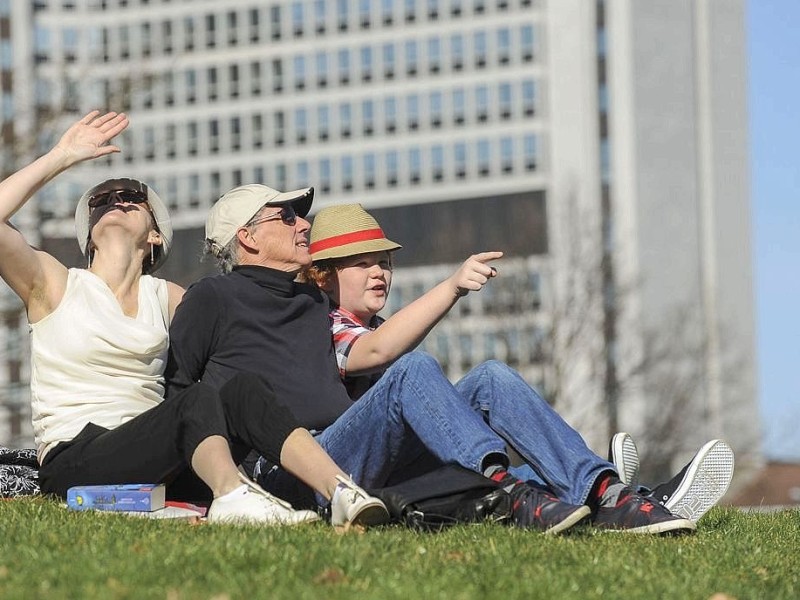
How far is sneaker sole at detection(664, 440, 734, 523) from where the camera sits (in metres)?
9.09

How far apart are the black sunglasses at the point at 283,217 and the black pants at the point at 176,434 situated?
126cm

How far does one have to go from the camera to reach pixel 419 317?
8781mm

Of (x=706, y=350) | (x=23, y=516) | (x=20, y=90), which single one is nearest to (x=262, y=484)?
(x=23, y=516)

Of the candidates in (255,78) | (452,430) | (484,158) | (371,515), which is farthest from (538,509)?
(255,78)

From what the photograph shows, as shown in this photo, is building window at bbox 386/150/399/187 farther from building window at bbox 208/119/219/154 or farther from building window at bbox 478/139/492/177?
building window at bbox 208/119/219/154

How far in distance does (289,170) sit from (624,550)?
91.3 metres

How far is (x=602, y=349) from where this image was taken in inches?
2046

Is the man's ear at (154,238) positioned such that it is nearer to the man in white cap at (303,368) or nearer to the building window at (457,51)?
the man in white cap at (303,368)

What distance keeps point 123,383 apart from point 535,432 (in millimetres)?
2023

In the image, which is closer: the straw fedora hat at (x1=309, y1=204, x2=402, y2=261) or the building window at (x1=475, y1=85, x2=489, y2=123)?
the straw fedora hat at (x1=309, y1=204, x2=402, y2=261)

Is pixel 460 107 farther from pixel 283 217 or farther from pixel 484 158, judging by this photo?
pixel 283 217

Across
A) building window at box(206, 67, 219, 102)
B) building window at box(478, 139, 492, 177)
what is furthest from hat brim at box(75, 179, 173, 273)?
building window at box(206, 67, 219, 102)

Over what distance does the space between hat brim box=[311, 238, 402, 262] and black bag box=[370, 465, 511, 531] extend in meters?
1.64

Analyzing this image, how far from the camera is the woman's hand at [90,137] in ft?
28.7
